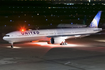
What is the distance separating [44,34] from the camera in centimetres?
4803

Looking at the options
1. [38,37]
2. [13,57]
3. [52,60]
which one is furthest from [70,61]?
[38,37]

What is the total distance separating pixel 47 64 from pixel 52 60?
2.73 metres

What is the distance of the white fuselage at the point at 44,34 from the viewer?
44072mm

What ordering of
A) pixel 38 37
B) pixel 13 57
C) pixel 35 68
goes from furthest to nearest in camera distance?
pixel 38 37 < pixel 13 57 < pixel 35 68

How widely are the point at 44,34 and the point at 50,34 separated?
57.4 inches

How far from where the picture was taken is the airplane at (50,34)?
44200mm

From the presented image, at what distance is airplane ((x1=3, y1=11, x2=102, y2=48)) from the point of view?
44.2 metres

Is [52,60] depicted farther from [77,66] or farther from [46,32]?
[46,32]

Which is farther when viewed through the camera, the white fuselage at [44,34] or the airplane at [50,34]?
the airplane at [50,34]

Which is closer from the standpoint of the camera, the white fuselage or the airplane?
the white fuselage

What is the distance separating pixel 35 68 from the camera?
1051 inches

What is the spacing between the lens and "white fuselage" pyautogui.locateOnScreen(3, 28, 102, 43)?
145 ft

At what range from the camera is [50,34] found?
48875mm

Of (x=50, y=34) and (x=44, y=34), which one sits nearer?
(x=44, y=34)
